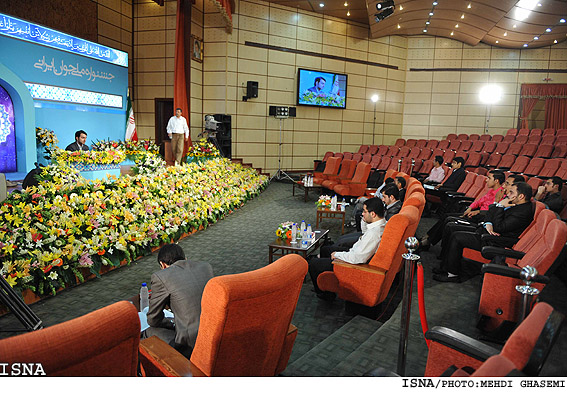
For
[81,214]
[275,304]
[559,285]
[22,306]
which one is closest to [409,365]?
[275,304]

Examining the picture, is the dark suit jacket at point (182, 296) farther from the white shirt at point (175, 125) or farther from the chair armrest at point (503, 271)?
the white shirt at point (175, 125)

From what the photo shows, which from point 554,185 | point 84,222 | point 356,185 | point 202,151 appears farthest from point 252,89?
point 554,185

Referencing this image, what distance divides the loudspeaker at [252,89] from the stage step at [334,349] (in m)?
9.09

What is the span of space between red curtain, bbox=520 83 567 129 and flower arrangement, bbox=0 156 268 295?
12.9 metres

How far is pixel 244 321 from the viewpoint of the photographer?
59.8 inches

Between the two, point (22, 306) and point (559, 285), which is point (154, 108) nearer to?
point (22, 306)

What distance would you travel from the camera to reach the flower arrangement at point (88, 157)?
5648mm

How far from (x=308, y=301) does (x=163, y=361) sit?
187 centimetres

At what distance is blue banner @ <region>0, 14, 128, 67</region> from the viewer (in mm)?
7243

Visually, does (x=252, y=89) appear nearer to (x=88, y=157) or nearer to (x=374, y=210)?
(x=88, y=157)

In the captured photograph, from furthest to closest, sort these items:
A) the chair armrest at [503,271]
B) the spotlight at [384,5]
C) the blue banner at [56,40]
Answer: the spotlight at [384,5]
the blue banner at [56,40]
the chair armrest at [503,271]

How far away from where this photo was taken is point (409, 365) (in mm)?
2311

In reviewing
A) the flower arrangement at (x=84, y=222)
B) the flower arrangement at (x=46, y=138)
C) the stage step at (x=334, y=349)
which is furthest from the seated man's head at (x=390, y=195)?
the flower arrangement at (x=46, y=138)
